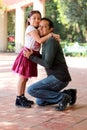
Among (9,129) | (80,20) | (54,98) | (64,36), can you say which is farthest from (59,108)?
(64,36)

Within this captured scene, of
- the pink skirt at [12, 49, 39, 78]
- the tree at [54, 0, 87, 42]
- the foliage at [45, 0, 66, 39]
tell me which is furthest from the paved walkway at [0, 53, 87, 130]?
the foliage at [45, 0, 66, 39]

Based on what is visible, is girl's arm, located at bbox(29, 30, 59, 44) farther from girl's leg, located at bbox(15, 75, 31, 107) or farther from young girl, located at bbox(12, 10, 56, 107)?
girl's leg, located at bbox(15, 75, 31, 107)

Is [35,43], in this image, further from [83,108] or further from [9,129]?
[9,129]

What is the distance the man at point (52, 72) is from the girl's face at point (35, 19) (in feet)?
0.32

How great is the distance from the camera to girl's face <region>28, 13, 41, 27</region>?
5659mm

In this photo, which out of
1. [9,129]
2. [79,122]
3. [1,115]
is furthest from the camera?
[1,115]

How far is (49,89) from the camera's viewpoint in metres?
5.68

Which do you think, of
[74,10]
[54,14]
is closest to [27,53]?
[74,10]

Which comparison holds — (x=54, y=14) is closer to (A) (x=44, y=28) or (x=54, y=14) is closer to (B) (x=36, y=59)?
(A) (x=44, y=28)

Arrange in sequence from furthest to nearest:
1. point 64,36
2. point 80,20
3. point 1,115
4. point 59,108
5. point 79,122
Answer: point 64,36, point 80,20, point 59,108, point 1,115, point 79,122

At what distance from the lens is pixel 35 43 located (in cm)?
570

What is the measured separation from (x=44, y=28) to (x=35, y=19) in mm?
197

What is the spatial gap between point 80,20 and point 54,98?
875 inches

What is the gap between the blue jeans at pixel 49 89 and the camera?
5602mm
